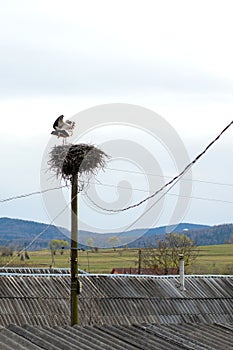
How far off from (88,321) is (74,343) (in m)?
12.3

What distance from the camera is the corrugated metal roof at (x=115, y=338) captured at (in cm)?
932

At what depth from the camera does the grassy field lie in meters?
78.0

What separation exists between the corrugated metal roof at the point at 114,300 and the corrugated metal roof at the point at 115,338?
971 centimetres

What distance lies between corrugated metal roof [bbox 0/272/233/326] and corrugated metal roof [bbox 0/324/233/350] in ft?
31.9

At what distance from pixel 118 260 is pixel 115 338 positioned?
83.6m

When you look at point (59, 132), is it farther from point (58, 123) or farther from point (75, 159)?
point (75, 159)

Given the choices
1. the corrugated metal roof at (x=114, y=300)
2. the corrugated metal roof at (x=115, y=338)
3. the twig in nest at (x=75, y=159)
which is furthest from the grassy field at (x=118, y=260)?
the corrugated metal roof at (x=115, y=338)

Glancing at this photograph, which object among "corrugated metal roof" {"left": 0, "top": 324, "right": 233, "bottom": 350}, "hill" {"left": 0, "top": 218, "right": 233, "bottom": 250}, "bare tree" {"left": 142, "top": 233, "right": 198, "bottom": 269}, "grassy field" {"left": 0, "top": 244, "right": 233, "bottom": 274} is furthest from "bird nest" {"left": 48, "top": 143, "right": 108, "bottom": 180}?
"grassy field" {"left": 0, "top": 244, "right": 233, "bottom": 274}

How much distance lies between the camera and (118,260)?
93.4m

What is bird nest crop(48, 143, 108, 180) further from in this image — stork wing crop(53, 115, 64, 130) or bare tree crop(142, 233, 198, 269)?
bare tree crop(142, 233, 198, 269)

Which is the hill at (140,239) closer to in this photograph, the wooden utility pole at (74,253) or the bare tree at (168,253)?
the bare tree at (168,253)

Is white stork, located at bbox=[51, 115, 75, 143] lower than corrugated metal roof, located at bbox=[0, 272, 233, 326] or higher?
higher

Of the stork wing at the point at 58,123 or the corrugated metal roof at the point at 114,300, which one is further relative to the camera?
the corrugated metal roof at the point at 114,300

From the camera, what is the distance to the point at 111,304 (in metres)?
23.2
